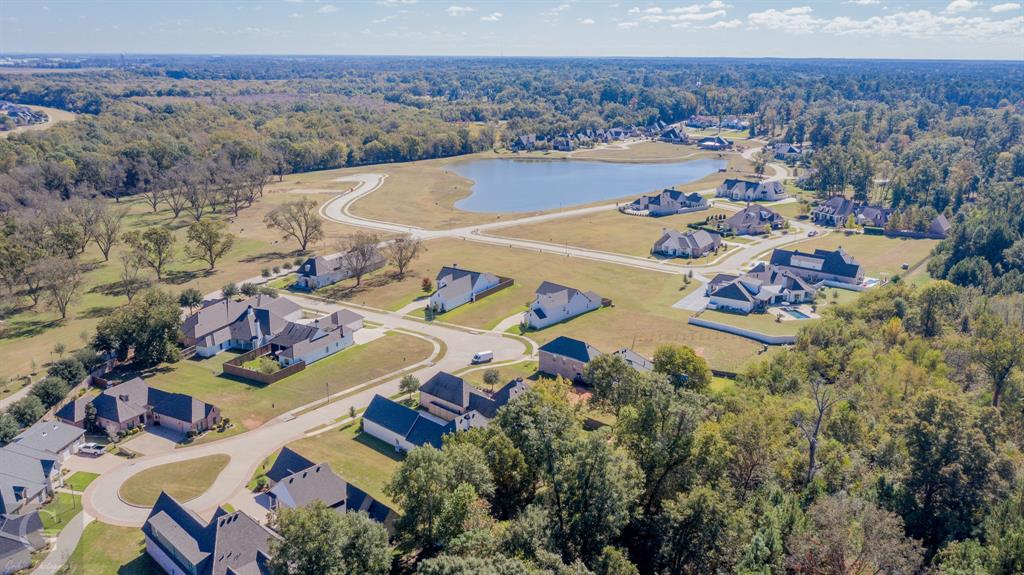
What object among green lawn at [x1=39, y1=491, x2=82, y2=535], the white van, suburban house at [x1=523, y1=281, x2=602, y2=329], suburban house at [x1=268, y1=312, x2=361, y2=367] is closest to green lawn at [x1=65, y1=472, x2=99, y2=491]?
green lawn at [x1=39, y1=491, x2=82, y2=535]

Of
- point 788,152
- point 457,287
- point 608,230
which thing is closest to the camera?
point 457,287

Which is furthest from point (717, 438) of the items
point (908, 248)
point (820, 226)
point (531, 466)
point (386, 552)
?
point (820, 226)

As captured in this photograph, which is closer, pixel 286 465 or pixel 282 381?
pixel 286 465

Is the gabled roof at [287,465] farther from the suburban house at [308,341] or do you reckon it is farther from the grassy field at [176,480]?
the suburban house at [308,341]

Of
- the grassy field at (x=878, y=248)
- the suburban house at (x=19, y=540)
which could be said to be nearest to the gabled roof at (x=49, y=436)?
the suburban house at (x=19, y=540)

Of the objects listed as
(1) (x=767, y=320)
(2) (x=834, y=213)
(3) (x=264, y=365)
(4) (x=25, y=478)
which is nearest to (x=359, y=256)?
(3) (x=264, y=365)

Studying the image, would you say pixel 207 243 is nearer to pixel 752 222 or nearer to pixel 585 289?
pixel 585 289
